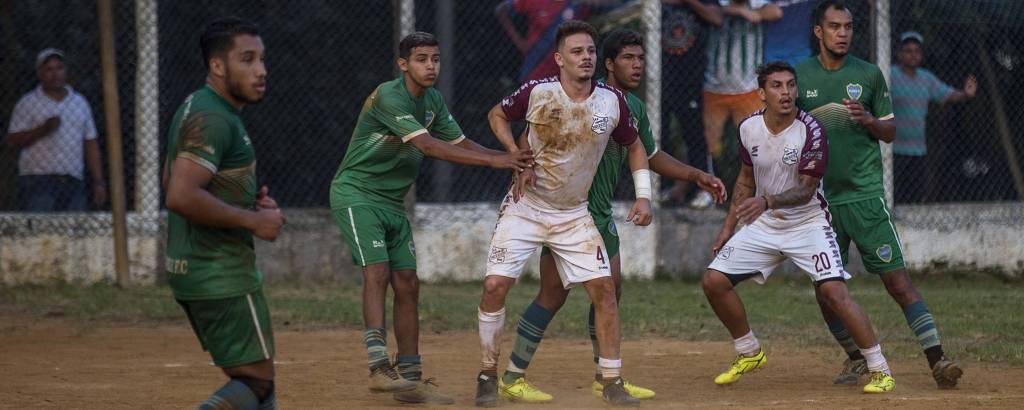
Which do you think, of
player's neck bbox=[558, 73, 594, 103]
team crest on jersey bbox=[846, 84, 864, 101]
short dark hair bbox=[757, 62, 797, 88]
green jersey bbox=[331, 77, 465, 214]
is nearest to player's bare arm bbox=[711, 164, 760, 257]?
short dark hair bbox=[757, 62, 797, 88]

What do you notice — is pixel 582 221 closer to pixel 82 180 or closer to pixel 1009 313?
pixel 1009 313

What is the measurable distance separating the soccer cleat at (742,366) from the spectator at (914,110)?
7.05 metres

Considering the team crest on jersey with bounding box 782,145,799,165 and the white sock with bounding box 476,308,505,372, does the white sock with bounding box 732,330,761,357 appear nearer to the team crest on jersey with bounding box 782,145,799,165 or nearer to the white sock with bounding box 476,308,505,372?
the team crest on jersey with bounding box 782,145,799,165

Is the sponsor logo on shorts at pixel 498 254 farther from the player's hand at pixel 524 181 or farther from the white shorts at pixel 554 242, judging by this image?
the player's hand at pixel 524 181

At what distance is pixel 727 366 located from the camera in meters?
9.05

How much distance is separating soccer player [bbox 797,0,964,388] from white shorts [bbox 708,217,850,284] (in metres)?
0.30

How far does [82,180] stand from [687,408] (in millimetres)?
7810

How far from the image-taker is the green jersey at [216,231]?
211 inches

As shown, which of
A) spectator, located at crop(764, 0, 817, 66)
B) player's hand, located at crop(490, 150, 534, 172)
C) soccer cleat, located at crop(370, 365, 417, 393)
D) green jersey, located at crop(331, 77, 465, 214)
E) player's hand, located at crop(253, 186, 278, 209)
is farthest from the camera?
spectator, located at crop(764, 0, 817, 66)

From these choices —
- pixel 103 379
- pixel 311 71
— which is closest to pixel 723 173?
pixel 311 71

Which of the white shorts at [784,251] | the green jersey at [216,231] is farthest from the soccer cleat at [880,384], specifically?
the green jersey at [216,231]

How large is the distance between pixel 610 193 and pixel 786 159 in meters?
1.03

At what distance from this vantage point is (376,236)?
7.77m

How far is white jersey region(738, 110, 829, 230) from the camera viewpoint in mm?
7832
